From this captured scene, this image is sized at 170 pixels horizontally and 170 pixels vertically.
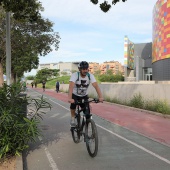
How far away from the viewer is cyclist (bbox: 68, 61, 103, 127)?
19.6 ft

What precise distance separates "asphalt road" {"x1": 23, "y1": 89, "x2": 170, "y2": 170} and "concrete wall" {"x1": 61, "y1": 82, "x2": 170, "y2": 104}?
620cm

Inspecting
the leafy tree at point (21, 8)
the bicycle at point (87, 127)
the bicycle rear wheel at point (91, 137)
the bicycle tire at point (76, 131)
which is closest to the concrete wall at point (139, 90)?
the leafy tree at point (21, 8)

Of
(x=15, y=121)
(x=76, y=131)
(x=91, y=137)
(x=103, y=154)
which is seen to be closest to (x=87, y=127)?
(x=91, y=137)

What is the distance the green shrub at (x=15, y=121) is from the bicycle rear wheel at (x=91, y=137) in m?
1.00

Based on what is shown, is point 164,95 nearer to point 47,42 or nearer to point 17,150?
point 17,150

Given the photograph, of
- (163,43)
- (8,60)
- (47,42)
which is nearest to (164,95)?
(8,60)

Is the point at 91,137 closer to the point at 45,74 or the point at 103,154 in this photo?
the point at 103,154

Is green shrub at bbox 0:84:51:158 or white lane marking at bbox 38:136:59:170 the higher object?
green shrub at bbox 0:84:51:158

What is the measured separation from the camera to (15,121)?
529cm

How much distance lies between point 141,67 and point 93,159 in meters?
67.4

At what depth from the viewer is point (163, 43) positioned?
1785 inches

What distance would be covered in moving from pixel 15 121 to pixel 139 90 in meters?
12.5

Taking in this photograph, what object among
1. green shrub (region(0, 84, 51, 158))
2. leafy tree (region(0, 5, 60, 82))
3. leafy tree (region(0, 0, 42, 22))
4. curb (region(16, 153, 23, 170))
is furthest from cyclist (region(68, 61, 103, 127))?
leafy tree (region(0, 5, 60, 82))

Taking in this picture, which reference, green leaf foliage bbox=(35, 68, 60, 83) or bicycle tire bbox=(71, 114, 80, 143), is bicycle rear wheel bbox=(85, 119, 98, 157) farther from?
green leaf foliage bbox=(35, 68, 60, 83)
